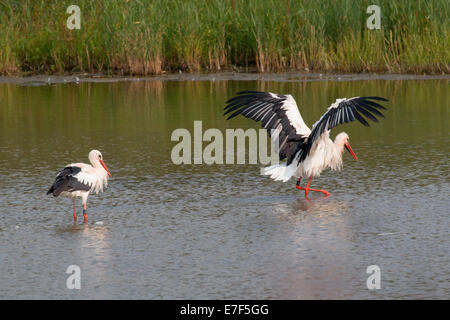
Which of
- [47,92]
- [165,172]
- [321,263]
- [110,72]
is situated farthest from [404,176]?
[110,72]

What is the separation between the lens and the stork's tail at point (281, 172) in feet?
31.9

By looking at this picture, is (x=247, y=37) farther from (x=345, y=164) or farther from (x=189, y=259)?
(x=189, y=259)

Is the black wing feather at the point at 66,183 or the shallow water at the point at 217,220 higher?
the black wing feather at the point at 66,183

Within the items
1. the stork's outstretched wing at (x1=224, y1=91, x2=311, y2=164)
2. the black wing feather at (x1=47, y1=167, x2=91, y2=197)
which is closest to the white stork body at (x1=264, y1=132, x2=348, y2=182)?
the stork's outstretched wing at (x1=224, y1=91, x2=311, y2=164)

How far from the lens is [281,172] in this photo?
385 inches

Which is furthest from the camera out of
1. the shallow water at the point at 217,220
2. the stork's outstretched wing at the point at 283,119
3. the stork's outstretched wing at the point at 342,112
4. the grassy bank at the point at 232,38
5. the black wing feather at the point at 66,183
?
the grassy bank at the point at 232,38

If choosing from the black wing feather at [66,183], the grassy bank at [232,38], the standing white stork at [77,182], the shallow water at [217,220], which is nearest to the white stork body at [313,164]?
the shallow water at [217,220]

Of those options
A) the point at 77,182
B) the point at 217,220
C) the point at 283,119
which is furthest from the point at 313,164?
the point at 77,182

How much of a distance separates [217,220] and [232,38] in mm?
12987

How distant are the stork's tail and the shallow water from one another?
8.2 inches

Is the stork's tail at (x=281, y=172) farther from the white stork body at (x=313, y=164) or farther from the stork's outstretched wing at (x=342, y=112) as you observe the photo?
the stork's outstretched wing at (x=342, y=112)

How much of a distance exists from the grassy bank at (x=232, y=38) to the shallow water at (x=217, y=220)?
5.24m

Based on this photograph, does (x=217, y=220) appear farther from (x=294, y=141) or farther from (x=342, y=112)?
(x=294, y=141)

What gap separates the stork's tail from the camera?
9734mm
